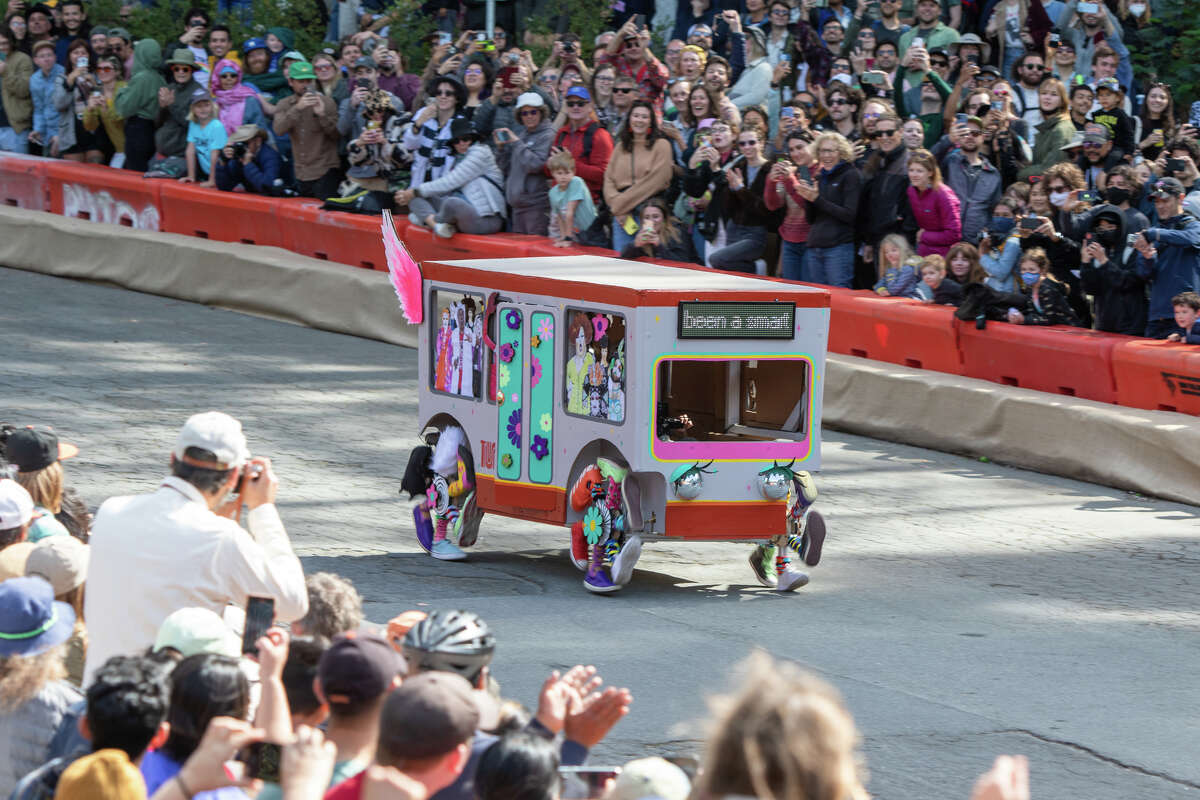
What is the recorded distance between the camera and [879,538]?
1197 cm

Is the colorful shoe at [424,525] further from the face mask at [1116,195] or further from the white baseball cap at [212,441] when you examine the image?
the face mask at [1116,195]

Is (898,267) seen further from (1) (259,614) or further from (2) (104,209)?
(1) (259,614)

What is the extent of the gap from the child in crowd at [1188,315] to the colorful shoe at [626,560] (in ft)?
17.3

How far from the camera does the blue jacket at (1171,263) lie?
13633 millimetres

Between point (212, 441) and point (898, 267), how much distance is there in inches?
417

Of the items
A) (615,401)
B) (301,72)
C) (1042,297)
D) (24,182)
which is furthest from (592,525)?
(24,182)

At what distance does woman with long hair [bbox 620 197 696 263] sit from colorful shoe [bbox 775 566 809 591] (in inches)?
253

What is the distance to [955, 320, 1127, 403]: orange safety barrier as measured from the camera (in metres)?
14.0

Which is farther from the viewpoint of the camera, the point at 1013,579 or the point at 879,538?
the point at 879,538

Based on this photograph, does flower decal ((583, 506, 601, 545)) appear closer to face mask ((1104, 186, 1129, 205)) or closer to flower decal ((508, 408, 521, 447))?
flower decal ((508, 408, 521, 447))

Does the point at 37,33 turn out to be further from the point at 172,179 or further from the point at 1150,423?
the point at 1150,423

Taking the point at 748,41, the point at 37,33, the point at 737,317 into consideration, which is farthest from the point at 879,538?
the point at 37,33

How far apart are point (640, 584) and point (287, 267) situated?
30.8ft

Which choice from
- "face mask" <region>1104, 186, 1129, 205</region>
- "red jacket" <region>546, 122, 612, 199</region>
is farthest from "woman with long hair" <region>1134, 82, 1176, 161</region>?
"red jacket" <region>546, 122, 612, 199</region>
